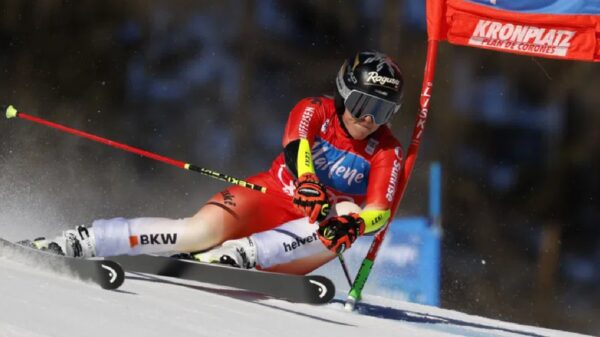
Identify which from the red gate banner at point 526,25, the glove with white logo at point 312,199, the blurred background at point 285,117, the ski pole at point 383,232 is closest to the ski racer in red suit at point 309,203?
the glove with white logo at point 312,199

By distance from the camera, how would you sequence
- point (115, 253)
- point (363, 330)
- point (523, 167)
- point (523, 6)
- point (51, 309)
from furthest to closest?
point (523, 167) < point (523, 6) < point (115, 253) < point (363, 330) < point (51, 309)

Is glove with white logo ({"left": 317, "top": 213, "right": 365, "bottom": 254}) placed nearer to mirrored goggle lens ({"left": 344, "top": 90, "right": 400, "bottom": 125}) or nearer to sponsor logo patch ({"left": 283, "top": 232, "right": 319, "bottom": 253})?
sponsor logo patch ({"left": 283, "top": 232, "right": 319, "bottom": 253})

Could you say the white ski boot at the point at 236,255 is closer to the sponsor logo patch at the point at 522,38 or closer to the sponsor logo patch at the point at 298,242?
the sponsor logo patch at the point at 298,242

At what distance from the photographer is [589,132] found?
977cm

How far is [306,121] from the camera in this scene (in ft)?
17.6

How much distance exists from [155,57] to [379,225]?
4.95m

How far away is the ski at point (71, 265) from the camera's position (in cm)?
429

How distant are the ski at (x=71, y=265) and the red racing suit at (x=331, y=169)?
1.06 m

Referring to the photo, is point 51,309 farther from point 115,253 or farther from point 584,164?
point 584,164

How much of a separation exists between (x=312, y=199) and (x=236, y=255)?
47cm

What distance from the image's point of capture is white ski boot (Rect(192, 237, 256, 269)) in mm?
5199

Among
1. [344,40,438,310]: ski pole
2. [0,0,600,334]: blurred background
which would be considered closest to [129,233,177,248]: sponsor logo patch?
[344,40,438,310]: ski pole

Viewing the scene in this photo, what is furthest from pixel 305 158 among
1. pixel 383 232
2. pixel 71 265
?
pixel 71 265

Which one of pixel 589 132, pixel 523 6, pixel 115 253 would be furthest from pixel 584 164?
pixel 115 253
